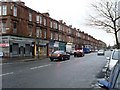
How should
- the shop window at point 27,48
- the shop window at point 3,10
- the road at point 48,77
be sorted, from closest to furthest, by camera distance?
the road at point 48,77
the shop window at point 3,10
the shop window at point 27,48

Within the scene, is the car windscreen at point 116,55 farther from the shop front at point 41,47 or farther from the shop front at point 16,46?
the shop front at point 41,47

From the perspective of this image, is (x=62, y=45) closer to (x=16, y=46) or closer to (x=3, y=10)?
(x=16, y=46)

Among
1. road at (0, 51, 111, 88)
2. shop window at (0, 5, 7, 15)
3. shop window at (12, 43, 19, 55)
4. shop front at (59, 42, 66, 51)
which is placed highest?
shop window at (0, 5, 7, 15)

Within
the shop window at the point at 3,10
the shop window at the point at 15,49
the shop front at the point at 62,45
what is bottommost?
the shop window at the point at 15,49

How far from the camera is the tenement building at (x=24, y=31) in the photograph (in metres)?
44.0

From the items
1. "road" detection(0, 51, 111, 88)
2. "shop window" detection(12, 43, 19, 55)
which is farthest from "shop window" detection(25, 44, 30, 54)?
"road" detection(0, 51, 111, 88)

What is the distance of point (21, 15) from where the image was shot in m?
48.2

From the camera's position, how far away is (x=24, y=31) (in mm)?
49438

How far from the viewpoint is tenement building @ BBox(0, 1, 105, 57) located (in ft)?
144

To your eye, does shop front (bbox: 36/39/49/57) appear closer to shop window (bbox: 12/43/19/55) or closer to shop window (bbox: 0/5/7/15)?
shop window (bbox: 12/43/19/55)

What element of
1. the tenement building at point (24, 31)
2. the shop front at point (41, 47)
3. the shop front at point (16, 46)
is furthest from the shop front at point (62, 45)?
the shop front at point (16, 46)

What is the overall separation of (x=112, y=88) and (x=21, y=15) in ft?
147

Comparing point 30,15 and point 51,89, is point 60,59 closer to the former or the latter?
point 30,15

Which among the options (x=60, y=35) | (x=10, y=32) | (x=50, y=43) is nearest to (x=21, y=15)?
(x=10, y=32)
